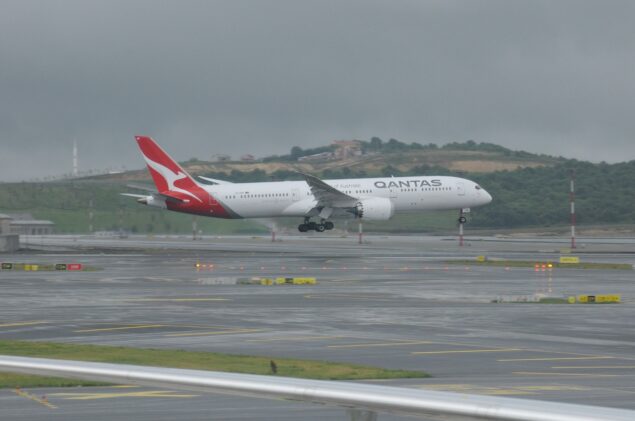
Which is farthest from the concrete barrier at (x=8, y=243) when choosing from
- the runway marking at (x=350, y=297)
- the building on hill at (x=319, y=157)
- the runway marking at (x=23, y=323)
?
the building on hill at (x=319, y=157)

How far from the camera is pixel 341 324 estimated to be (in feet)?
89.5

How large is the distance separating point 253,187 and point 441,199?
14337 millimetres

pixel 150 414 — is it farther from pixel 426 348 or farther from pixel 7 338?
pixel 7 338

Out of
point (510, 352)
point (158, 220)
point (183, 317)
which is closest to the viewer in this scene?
point (510, 352)

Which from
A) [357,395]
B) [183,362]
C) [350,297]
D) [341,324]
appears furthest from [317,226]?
[357,395]

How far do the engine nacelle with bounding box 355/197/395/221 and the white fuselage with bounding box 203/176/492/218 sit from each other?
33.4 inches

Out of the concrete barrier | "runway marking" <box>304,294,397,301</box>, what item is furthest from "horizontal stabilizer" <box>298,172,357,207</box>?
"runway marking" <box>304,294,397,301</box>

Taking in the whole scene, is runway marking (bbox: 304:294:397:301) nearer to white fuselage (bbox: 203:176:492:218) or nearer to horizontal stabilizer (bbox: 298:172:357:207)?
horizontal stabilizer (bbox: 298:172:357:207)

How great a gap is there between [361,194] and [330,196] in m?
2.54

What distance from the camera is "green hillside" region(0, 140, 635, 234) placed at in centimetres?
9412

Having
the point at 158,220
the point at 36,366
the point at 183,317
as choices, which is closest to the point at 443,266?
the point at 183,317

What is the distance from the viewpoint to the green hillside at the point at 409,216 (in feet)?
309

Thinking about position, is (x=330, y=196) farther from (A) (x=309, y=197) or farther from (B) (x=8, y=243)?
(B) (x=8, y=243)

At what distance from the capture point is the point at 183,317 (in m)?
29.3
